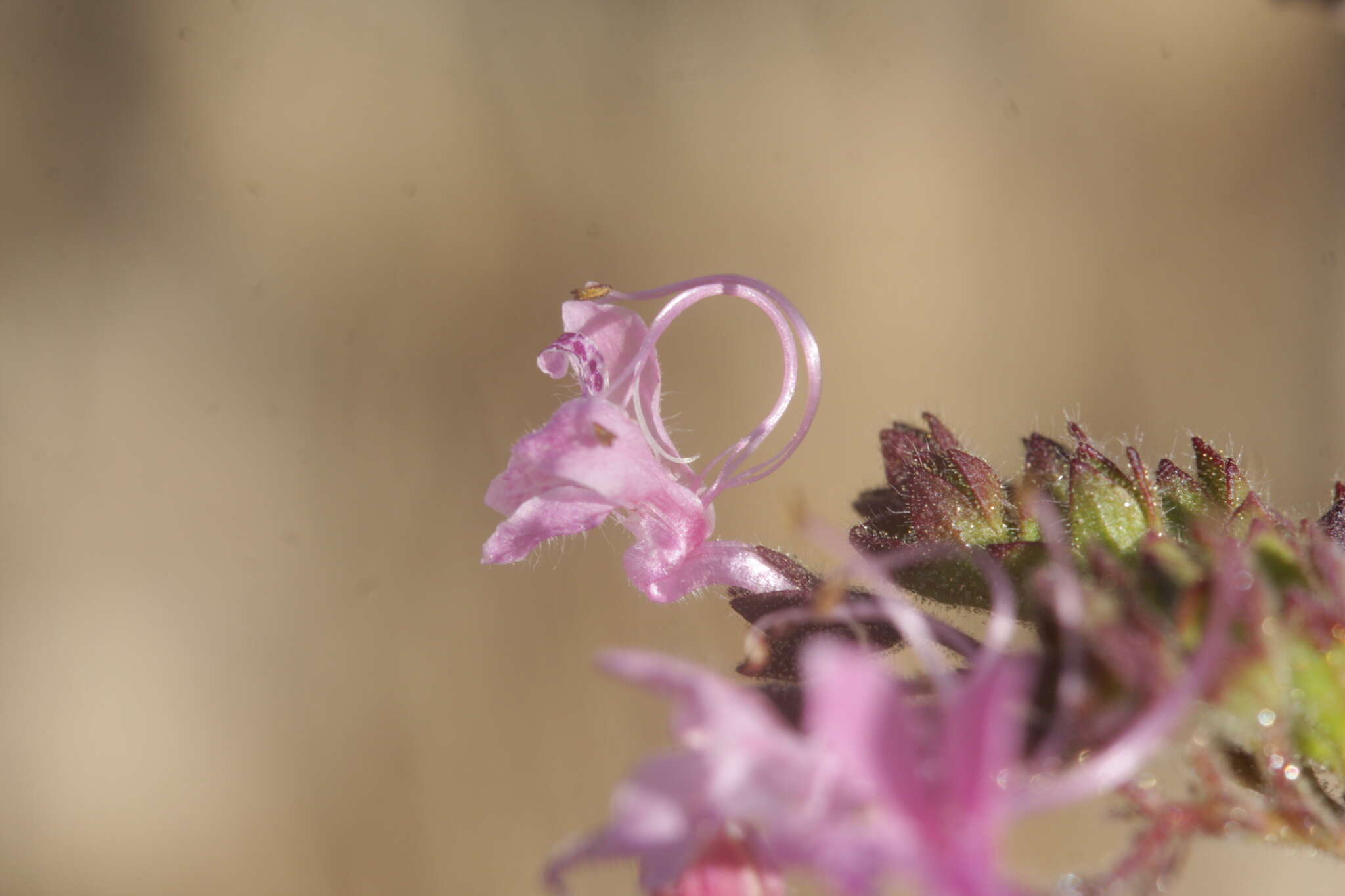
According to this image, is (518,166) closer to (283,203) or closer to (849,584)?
(283,203)

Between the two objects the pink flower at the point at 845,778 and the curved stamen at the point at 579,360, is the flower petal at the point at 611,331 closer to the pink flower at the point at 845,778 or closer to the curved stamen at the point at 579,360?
the curved stamen at the point at 579,360

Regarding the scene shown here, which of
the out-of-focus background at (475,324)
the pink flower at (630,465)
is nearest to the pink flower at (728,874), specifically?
the pink flower at (630,465)

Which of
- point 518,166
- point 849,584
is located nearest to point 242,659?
point 518,166

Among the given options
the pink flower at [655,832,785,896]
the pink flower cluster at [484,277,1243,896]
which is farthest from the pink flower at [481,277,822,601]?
the pink flower at [655,832,785,896]

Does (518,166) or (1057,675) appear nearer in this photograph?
(1057,675)

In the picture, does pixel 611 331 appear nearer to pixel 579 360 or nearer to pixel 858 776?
pixel 579 360

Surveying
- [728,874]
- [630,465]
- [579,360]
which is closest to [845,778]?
[728,874]

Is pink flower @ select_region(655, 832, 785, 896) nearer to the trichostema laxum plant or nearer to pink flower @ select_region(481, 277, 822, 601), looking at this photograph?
the trichostema laxum plant
